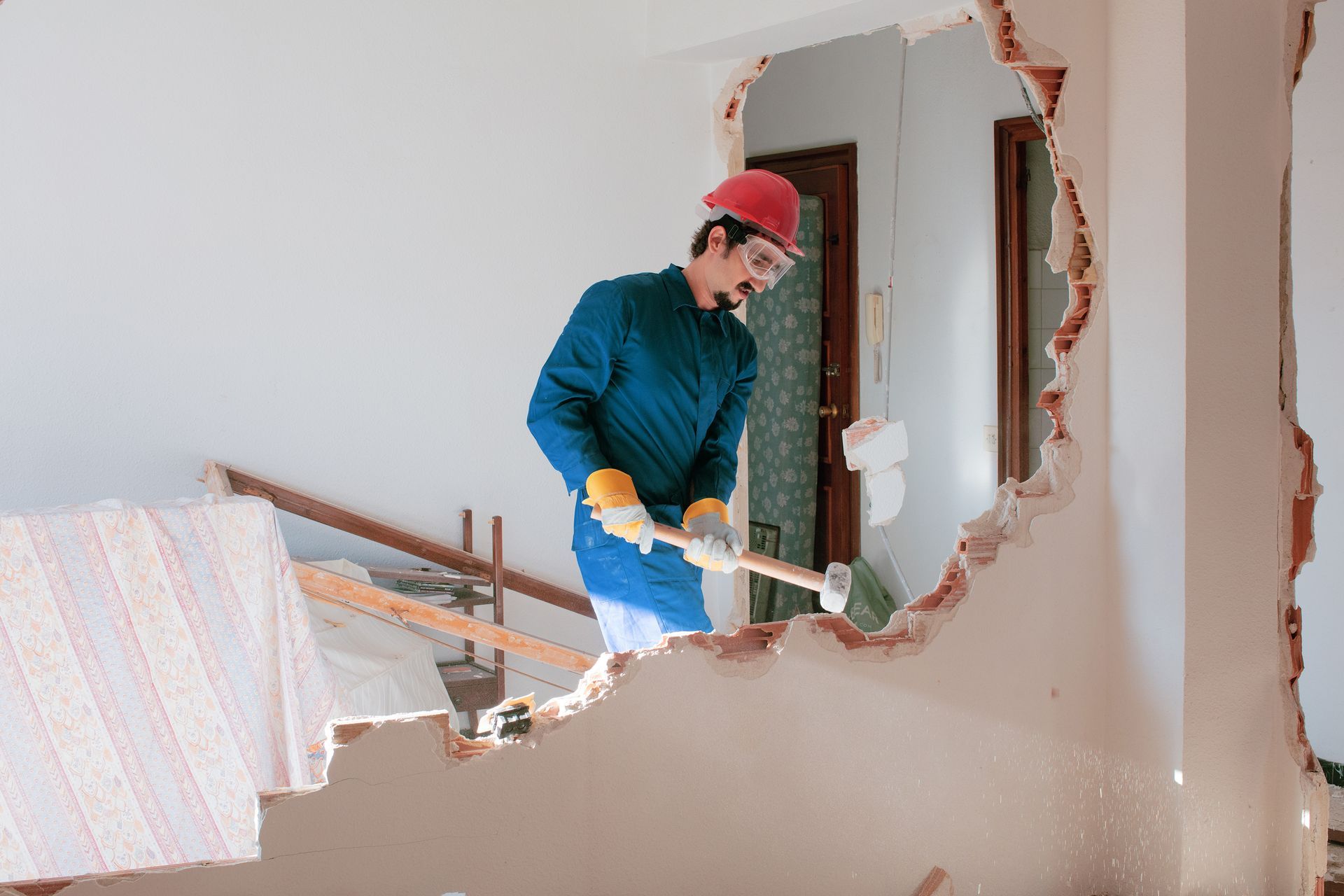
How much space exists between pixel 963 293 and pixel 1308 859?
2.81 m

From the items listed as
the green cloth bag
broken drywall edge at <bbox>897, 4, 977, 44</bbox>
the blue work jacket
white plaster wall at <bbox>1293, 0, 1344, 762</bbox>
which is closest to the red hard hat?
the blue work jacket

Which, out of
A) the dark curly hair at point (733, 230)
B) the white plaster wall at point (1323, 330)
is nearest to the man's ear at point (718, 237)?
the dark curly hair at point (733, 230)

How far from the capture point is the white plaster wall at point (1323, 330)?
328 centimetres

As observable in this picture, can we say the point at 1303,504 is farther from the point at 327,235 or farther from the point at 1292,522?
the point at 327,235

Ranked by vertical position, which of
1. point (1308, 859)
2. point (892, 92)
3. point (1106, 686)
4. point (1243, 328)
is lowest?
point (1308, 859)

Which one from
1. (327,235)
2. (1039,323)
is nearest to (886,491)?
(327,235)

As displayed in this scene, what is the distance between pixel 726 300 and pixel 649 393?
28 cm

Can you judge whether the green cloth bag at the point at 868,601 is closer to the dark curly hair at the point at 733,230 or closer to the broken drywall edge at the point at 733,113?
the broken drywall edge at the point at 733,113

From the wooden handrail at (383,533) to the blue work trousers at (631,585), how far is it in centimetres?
120

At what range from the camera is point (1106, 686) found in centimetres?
220

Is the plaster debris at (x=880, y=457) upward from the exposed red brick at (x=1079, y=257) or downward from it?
downward

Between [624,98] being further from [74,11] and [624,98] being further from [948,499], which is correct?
[948,499]

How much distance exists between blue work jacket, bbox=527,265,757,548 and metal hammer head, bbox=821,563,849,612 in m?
0.48

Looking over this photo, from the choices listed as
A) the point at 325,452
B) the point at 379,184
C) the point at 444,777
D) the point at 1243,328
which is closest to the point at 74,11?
the point at 379,184
